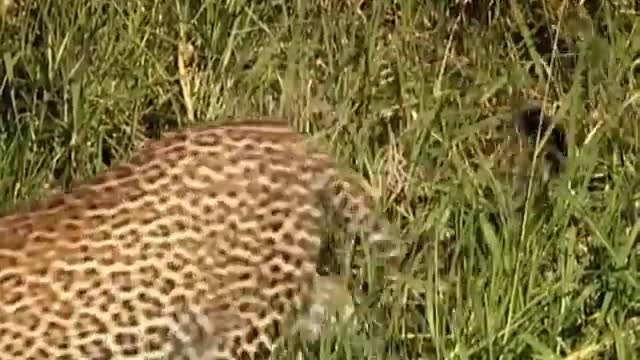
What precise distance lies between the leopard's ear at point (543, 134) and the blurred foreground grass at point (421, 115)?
3 centimetres

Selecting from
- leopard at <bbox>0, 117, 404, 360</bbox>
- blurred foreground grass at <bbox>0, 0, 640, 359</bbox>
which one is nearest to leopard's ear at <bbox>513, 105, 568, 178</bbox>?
blurred foreground grass at <bbox>0, 0, 640, 359</bbox>

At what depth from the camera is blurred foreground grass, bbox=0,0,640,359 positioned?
136 inches

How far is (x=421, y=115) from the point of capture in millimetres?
4105

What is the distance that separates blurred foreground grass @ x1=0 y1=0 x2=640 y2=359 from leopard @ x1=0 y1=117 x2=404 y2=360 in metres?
0.14

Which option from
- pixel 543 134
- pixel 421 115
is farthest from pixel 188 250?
pixel 543 134

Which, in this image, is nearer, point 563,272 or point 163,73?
point 563,272

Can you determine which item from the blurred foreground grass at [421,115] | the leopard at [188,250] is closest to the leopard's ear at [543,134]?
the blurred foreground grass at [421,115]

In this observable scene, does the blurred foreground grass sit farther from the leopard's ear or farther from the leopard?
the leopard

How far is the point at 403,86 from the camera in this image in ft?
14.1

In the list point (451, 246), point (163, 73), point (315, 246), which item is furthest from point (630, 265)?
point (163, 73)

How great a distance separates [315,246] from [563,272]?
0.48m

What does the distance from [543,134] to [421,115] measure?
0.86 feet

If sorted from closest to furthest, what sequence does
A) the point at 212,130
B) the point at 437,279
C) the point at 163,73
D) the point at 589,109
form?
the point at 437,279 → the point at 212,130 → the point at 589,109 → the point at 163,73

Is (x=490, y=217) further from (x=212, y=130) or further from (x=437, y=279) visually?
(x=212, y=130)
